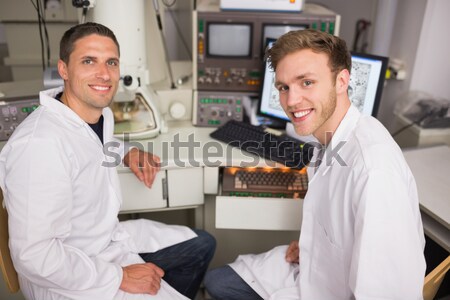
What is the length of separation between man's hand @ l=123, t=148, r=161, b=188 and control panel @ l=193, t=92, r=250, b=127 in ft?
1.32

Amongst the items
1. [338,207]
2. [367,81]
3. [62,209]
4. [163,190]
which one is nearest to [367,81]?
[367,81]

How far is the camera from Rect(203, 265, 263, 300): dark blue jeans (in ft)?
4.71

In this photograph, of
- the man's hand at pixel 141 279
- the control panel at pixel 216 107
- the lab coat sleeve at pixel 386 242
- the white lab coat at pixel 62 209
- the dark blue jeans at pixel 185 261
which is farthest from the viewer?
the control panel at pixel 216 107

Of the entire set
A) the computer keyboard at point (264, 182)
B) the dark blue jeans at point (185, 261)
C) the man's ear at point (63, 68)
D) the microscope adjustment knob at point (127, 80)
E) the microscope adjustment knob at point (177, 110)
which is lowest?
the dark blue jeans at point (185, 261)

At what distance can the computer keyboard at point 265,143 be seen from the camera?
166 centimetres

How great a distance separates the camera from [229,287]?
57.1 inches

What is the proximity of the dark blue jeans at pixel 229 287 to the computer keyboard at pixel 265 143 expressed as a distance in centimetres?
48

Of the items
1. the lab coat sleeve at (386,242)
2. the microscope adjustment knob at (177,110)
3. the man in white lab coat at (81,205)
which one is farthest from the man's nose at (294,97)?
the microscope adjustment knob at (177,110)

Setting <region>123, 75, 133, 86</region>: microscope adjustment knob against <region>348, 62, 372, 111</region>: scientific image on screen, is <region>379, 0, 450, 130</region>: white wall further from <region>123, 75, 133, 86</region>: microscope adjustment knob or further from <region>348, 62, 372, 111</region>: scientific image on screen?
<region>123, 75, 133, 86</region>: microscope adjustment knob

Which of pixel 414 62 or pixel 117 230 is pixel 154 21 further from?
pixel 414 62

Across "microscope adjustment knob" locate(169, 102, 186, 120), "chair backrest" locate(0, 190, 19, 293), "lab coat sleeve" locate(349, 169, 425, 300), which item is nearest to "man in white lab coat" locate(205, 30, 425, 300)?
"lab coat sleeve" locate(349, 169, 425, 300)

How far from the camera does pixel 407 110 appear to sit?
6.76 feet

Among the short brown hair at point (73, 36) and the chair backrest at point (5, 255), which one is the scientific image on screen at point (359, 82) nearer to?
the short brown hair at point (73, 36)

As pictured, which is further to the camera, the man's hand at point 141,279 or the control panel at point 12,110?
the control panel at point 12,110
